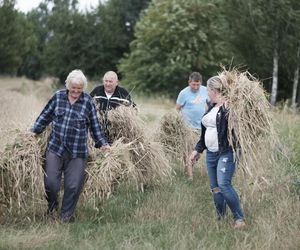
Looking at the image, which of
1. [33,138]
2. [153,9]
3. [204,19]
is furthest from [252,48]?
[33,138]

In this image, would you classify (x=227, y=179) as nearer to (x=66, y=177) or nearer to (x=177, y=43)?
(x=66, y=177)

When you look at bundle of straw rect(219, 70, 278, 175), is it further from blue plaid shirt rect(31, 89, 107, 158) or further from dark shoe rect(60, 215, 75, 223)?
dark shoe rect(60, 215, 75, 223)

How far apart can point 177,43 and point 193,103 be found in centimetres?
2147

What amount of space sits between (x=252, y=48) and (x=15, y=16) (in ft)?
59.7

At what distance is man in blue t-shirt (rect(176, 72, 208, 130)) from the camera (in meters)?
8.65

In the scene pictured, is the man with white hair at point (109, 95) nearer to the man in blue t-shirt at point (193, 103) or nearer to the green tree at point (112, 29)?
the man in blue t-shirt at point (193, 103)

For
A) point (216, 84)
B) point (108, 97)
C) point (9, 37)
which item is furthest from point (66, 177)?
point (9, 37)

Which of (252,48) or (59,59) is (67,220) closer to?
(252,48)

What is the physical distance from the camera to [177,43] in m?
29.7

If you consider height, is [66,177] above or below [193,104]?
below

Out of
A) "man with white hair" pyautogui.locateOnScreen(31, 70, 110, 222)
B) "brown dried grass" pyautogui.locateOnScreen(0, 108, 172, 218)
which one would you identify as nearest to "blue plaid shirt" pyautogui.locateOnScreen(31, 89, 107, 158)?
"man with white hair" pyautogui.locateOnScreen(31, 70, 110, 222)

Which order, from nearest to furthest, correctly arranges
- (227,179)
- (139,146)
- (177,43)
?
(227,179), (139,146), (177,43)

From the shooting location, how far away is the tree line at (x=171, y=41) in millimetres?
20828

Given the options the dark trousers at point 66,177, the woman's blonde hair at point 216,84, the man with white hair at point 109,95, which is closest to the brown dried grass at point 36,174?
the dark trousers at point 66,177
